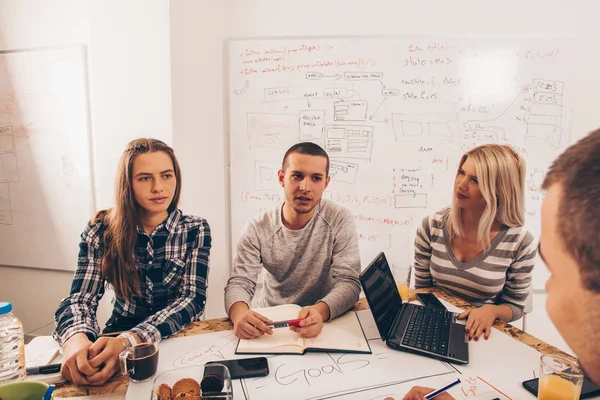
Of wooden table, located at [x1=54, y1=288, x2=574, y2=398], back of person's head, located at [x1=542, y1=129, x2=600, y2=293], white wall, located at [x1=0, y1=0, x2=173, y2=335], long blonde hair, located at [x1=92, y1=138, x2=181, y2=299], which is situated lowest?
wooden table, located at [x1=54, y1=288, x2=574, y2=398]

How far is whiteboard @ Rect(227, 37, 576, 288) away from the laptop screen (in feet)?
3.68

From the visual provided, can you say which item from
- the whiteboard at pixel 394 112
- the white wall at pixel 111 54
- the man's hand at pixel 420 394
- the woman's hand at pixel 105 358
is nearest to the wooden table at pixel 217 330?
the woman's hand at pixel 105 358

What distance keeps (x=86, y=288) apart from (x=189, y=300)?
360 mm

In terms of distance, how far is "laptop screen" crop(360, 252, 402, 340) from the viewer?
Answer: 106 cm

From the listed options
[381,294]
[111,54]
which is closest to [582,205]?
[381,294]

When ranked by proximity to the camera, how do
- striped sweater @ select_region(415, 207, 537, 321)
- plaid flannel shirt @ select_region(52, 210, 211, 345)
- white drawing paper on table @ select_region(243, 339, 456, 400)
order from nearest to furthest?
white drawing paper on table @ select_region(243, 339, 456, 400), plaid flannel shirt @ select_region(52, 210, 211, 345), striped sweater @ select_region(415, 207, 537, 321)

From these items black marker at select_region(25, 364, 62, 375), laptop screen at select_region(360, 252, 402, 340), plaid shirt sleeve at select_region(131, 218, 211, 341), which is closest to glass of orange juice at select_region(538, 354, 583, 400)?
laptop screen at select_region(360, 252, 402, 340)

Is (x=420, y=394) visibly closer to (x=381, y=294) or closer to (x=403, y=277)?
(x=381, y=294)

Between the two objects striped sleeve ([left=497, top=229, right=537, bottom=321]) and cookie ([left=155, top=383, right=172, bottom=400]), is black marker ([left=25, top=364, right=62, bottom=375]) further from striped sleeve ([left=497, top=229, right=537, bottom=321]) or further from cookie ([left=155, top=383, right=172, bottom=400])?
striped sleeve ([left=497, top=229, right=537, bottom=321])

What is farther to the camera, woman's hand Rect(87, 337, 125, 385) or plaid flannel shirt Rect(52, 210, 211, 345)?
plaid flannel shirt Rect(52, 210, 211, 345)

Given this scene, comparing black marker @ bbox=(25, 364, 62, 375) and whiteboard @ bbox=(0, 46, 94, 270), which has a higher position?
whiteboard @ bbox=(0, 46, 94, 270)

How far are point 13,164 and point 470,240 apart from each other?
2.75m

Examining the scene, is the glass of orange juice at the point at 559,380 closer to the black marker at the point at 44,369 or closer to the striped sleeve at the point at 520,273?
the striped sleeve at the point at 520,273

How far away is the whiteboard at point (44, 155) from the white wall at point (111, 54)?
0.10m
